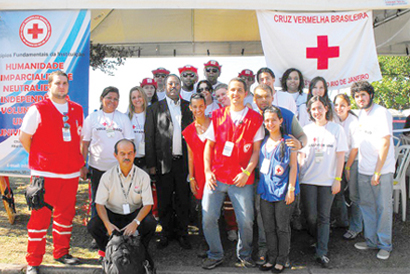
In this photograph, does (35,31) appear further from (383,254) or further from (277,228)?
(383,254)

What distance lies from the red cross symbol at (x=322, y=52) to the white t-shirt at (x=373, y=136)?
0.99m

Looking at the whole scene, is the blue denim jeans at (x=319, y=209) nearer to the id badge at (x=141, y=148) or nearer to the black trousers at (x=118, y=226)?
the black trousers at (x=118, y=226)

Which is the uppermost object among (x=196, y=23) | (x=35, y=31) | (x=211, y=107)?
(x=196, y=23)

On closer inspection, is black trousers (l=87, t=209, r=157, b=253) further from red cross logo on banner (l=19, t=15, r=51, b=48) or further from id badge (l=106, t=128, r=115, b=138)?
red cross logo on banner (l=19, t=15, r=51, b=48)

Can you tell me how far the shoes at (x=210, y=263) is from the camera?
313 centimetres

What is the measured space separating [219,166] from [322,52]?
85.0 inches

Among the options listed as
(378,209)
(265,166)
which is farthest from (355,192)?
(265,166)

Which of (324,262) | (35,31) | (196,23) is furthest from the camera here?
(196,23)

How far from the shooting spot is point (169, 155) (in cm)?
355

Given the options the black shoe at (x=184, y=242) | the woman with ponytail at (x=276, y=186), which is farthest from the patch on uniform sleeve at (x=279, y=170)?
the black shoe at (x=184, y=242)

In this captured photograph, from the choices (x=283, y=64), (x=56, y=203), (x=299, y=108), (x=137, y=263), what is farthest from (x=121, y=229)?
(x=283, y=64)

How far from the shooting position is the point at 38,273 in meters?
3.10

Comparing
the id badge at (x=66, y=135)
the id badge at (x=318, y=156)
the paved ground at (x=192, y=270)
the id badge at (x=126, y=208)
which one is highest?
the id badge at (x=66, y=135)

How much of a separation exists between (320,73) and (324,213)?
1831mm
